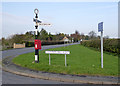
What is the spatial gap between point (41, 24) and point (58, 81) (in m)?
4.88

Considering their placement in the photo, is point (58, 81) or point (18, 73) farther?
point (18, 73)

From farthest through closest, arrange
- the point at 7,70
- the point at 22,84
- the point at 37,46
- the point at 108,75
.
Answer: the point at 37,46, the point at 7,70, the point at 108,75, the point at 22,84

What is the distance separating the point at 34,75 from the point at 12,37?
2819 centimetres

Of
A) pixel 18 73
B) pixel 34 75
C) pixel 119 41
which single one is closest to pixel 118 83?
pixel 34 75

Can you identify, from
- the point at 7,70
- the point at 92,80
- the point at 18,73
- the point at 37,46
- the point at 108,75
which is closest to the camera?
the point at 92,80

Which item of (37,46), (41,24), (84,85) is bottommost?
(84,85)

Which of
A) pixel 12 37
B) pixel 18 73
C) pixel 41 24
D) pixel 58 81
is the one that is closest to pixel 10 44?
pixel 12 37

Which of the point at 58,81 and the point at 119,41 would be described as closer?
the point at 58,81

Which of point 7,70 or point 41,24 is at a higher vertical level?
point 41,24

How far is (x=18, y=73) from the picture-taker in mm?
6430

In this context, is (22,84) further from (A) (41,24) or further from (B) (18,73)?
(A) (41,24)

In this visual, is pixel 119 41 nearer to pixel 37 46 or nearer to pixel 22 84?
pixel 37 46

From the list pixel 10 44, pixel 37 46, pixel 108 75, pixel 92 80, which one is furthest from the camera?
pixel 10 44

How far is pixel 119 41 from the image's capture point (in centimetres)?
1438
